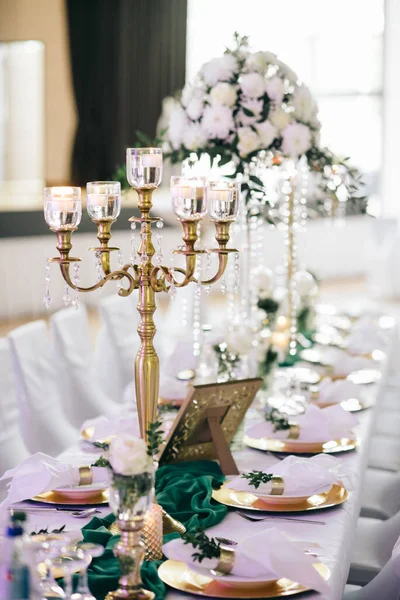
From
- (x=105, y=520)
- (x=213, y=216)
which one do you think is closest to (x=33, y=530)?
(x=105, y=520)

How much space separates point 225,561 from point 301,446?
91 centimetres

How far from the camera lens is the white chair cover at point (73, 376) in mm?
4055

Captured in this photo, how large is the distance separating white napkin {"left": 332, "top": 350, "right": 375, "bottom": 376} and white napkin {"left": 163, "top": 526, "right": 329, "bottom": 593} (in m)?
1.95

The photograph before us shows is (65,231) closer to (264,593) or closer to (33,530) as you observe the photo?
(33,530)

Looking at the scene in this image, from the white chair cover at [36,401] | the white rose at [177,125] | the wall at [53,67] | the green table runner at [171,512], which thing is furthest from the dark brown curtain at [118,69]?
the green table runner at [171,512]

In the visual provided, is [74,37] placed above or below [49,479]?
above

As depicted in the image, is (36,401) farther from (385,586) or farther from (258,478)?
(385,586)

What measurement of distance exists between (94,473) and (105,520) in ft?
0.87

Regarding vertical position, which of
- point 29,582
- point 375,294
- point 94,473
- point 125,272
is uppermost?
point 125,272

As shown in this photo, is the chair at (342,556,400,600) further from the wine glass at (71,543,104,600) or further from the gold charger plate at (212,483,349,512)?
the wine glass at (71,543,104,600)

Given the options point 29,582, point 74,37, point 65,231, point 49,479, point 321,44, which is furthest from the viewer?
point 321,44

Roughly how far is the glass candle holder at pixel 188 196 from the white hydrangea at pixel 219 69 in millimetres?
1062

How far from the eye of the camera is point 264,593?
1672mm

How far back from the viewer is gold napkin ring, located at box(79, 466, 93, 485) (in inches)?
88.4
